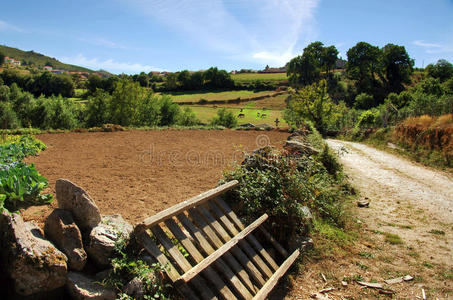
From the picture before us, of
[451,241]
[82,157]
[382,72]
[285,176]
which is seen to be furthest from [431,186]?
[382,72]

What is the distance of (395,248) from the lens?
14.7 ft

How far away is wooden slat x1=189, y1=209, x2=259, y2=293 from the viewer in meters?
3.18

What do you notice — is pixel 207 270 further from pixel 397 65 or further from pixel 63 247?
pixel 397 65

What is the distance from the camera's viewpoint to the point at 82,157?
26.5 ft

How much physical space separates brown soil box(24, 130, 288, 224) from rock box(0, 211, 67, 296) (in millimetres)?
1312

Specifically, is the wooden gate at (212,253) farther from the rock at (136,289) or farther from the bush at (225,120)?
the bush at (225,120)

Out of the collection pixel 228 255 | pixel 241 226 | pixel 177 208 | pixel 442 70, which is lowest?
pixel 228 255

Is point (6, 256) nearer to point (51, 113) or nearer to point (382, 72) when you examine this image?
point (51, 113)

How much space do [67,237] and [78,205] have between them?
373 millimetres

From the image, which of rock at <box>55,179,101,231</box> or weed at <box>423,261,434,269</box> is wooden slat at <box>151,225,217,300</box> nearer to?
rock at <box>55,179,101,231</box>

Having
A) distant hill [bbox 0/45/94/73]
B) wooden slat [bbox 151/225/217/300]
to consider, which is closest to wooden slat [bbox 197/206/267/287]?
wooden slat [bbox 151/225/217/300]

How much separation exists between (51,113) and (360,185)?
80.1 feet

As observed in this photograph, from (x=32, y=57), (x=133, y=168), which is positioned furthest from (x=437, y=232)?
(x=32, y=57)

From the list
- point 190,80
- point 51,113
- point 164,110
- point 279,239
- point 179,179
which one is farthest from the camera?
point 190,80
